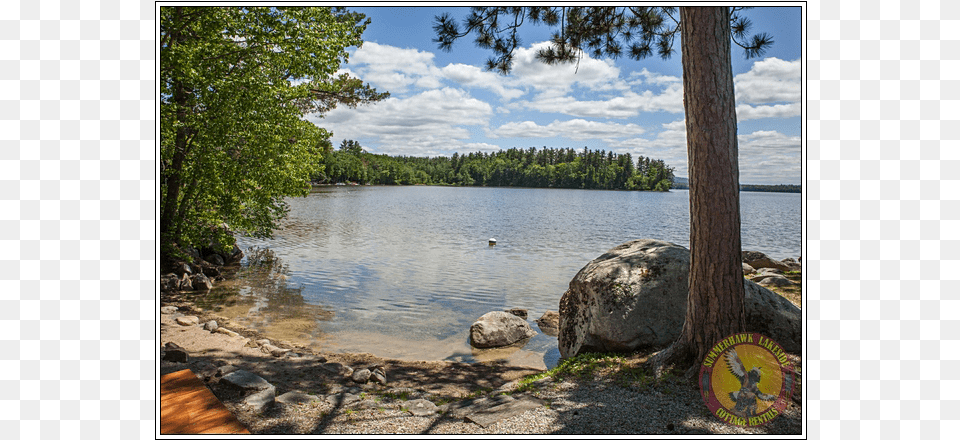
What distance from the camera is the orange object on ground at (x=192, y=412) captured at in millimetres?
4327

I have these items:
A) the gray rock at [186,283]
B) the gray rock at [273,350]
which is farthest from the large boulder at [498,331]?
the gray rock at [186,283]

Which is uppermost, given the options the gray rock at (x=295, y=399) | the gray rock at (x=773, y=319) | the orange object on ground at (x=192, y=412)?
the gray rock at (x=773, y=319)

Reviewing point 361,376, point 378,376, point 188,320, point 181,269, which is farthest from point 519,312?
point 181,269

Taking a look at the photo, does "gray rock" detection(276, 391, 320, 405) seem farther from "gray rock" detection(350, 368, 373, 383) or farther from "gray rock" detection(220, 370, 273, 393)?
"gray rock" detection(350, 368, 373, 383)

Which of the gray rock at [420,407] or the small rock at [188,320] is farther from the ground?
the gray rock at [420,407]

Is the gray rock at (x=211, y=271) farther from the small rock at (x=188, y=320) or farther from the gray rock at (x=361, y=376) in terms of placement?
the gray rock at (x=361, y=376)

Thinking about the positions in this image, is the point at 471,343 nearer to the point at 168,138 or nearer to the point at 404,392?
the point at 404,392

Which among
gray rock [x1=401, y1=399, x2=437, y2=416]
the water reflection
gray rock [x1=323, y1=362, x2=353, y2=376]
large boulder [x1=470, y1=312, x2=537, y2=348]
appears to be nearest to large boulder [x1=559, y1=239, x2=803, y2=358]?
large boulder [x1=470, y1=312, x2=537, y2=348]

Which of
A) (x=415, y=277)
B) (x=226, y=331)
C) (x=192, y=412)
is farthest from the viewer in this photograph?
(x=415, y=277)

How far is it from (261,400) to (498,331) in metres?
5.39

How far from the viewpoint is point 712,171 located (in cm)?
490

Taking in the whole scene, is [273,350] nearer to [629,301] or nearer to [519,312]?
[519,312]

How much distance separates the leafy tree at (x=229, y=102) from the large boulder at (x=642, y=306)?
8.10 meters

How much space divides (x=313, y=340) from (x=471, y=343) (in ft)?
10.2
